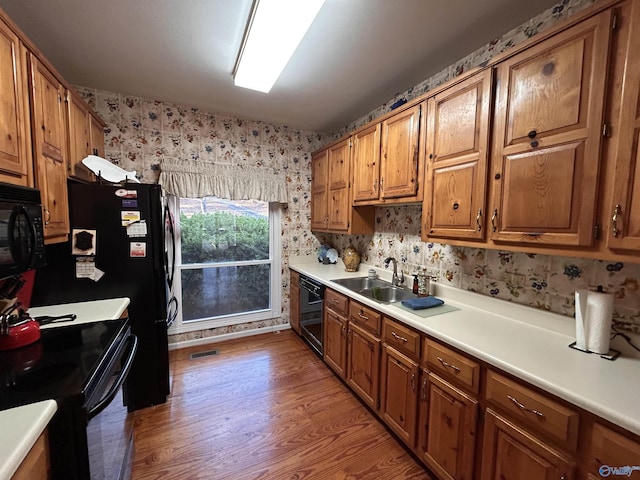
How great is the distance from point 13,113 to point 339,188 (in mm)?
2305

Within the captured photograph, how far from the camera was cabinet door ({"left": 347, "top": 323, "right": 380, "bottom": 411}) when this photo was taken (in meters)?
1.92

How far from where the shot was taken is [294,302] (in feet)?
11.0

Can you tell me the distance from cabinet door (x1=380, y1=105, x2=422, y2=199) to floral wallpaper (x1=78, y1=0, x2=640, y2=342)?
419 millimetres

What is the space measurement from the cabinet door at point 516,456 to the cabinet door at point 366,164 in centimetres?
171

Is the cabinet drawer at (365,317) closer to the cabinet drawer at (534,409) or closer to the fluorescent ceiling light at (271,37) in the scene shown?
the cabinet drawer at (534,409)

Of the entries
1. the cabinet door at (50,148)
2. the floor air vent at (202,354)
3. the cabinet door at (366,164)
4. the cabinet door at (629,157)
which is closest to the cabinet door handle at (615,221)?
the cabinet door at (629,157)

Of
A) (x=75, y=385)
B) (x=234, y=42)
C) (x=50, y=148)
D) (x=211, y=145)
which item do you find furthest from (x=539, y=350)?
(x=211, y=145)

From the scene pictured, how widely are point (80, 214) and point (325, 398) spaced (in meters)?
2.26

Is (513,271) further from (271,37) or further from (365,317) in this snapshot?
(271,37)

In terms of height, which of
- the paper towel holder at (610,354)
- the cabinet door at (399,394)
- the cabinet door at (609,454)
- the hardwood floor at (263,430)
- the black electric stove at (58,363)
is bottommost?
the hardwood floor at (263,430)

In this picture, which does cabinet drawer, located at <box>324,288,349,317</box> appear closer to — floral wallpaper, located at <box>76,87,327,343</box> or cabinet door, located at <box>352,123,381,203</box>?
cabinet door, located at <box>352,123,381,203</box>

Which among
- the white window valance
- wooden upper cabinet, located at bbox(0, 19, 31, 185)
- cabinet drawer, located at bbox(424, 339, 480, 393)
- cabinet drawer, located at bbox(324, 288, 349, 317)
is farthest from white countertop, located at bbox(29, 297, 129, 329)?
cabinet drawer, located at bbox(424, 339, 480, 393)

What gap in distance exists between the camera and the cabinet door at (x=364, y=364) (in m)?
1.92

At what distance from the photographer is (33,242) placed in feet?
3.86
